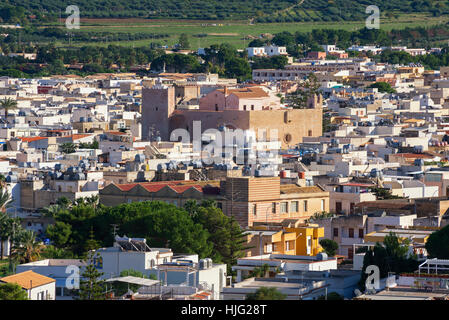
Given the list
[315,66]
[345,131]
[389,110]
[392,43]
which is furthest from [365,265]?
[392,43]

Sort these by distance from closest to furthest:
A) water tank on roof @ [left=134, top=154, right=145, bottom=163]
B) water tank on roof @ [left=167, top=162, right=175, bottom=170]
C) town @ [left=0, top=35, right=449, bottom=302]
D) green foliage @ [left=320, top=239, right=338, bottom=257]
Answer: town @ [left=0, top=35, right=449, bottom=302], green foliage @ [left=320, top=239, right=338, bottom=257], water tank on roof @ [left=167, top=162, right=175, bottom=170], water tank on roof @ [left=134, top=154, right=145, bottom=163]

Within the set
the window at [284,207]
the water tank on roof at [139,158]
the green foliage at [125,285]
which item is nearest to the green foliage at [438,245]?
the green foliage at [125,285]

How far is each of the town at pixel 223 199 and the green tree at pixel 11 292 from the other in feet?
0.08

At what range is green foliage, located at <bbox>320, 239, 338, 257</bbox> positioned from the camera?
23766 millimetres

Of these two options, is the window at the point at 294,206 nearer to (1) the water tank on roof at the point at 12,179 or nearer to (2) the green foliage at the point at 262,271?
(1) the water tank on roof at the point at 12,179

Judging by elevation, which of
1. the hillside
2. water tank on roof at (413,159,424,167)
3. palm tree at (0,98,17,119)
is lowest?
water tank on roof at (413,159,424,167)

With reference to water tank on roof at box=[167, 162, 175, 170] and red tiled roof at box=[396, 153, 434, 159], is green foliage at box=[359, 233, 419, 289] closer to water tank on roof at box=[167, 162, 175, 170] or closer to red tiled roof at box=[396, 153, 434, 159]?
water tank on roof at box=[167, 162, 175, 170]

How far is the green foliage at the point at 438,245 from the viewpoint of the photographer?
20.6 meters

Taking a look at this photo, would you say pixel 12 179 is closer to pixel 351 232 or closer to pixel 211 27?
pixel 351 232

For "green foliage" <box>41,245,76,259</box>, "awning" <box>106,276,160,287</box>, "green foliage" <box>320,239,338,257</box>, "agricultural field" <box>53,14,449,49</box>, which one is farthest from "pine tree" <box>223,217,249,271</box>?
"agricultural field" <box>53,14,449,49</box>

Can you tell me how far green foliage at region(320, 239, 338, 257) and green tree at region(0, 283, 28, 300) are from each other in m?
7.13

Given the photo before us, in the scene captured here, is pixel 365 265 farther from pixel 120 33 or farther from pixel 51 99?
pixel 120 33

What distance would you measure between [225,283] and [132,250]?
1.66 meters

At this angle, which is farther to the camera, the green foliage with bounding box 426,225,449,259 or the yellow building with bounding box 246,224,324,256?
the yellow building with bounding box 246,224,324,256
